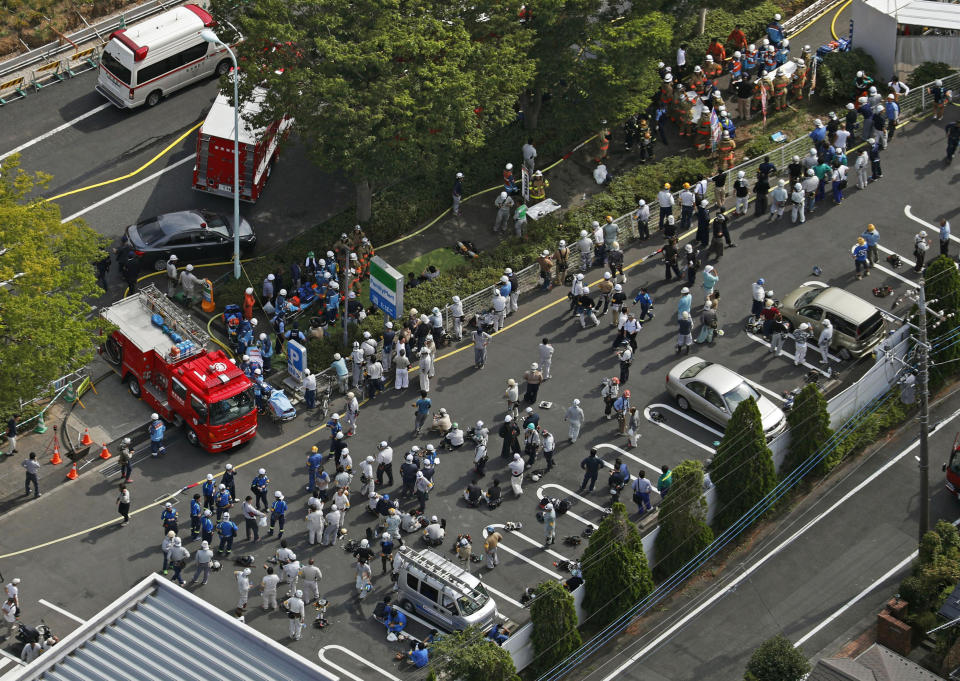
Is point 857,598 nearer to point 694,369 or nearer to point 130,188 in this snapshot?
point 694,369

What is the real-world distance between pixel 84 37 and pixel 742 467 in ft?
110

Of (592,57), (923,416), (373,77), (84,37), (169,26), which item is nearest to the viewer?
(923,416)

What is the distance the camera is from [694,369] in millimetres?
49812

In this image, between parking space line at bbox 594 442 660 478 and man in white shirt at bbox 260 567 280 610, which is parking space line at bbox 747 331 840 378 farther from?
man in white shirt at bbox 260 567 280 610

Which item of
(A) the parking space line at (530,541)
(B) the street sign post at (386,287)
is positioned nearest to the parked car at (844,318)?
(A) the parking space line at (530,541)

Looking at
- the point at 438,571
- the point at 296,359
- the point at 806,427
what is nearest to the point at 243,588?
the point at 438,571

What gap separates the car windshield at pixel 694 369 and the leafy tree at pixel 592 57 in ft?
40.0

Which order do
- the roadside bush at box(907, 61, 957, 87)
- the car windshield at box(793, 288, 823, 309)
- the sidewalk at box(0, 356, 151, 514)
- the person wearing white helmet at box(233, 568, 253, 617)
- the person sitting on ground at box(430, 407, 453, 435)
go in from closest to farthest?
the person wearing white helmet at box(233, 568, 253, 617)
the sidewalk at box(0, 356, 151, 514)
the person sitting on ground at box(430, 407, 453, 435)
the car windshield at box(793, 288, 823, 309)
the roadside bush at box(907, 61, 957, 87)

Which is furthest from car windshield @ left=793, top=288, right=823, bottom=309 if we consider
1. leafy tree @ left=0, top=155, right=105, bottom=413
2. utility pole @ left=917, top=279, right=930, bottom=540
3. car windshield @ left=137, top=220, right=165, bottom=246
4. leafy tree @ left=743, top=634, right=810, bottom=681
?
leafy tree @ left=0, top=155, right=105, bottom=413

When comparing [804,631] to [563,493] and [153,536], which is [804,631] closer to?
[563,493]

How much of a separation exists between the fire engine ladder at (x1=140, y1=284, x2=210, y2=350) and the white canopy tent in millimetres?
28678

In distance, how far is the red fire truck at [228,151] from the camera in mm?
57156

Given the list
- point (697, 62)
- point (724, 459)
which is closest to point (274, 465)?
point (724, 459)

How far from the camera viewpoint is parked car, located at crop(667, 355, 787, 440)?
48.2 m
